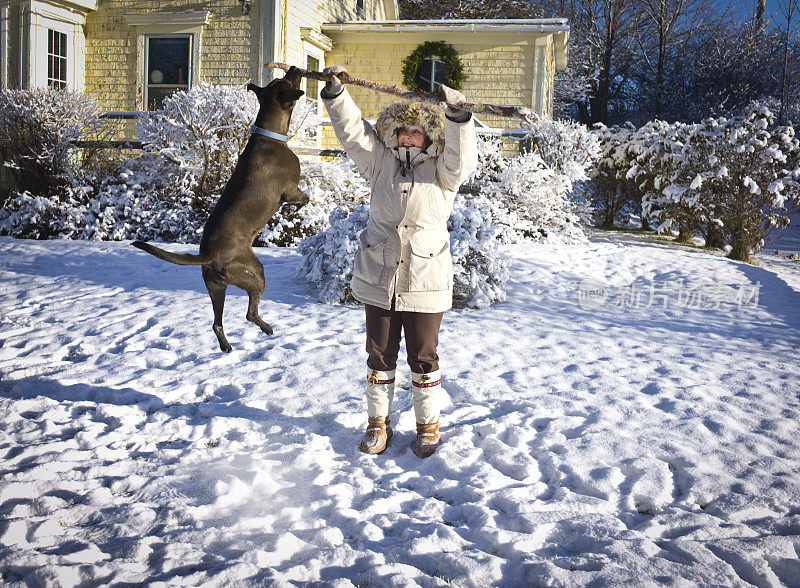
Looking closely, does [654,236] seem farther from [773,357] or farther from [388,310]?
[388,310]

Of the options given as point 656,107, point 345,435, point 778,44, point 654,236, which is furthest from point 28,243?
point 778,44

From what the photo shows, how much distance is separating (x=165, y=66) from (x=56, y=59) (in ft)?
7.84

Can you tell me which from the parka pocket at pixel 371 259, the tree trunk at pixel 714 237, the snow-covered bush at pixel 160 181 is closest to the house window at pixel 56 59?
the snow-covered bush at pixel 160 181

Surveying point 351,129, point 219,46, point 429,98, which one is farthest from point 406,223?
point 219,46

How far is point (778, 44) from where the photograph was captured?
79.4 ft

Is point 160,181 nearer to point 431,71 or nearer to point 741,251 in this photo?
point 431,71

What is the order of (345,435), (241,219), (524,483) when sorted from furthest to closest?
(345,435) → (524,483) → (241,219)

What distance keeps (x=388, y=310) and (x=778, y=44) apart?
2830 centimetres

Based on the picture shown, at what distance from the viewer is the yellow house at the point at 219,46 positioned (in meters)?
12.5

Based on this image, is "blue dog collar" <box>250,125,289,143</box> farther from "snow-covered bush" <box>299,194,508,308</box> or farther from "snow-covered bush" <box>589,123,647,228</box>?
"snow-covered bush" <box>589,123,647,228</box>

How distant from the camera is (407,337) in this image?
3.26m

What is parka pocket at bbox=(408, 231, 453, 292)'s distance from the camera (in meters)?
3.12

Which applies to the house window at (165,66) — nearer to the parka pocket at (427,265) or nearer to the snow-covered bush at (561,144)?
the snow-covered bush at (561,144)

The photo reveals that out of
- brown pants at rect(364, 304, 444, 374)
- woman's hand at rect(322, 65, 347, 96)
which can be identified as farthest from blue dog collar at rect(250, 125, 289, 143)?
brown pants at rect(364, 304, 444, 374)
